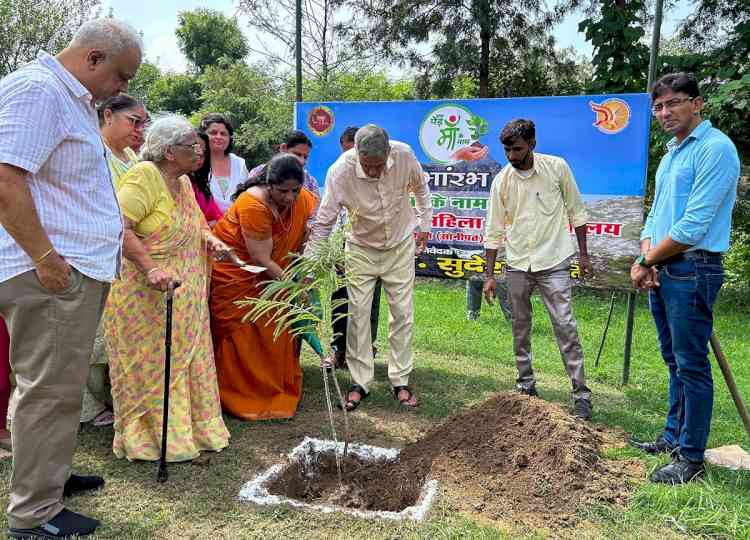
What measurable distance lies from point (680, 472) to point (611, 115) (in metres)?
2.89

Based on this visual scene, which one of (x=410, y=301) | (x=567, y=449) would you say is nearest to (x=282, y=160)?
(x=410, y=301)

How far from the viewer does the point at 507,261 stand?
444cm

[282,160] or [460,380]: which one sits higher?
[282,160]

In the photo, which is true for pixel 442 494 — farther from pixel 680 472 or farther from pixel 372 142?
pixel 372 142

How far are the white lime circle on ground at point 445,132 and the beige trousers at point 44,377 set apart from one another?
12.2ft

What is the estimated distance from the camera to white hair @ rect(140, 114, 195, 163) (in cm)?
324

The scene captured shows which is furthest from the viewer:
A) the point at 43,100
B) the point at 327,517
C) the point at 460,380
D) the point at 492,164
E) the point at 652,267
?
the point at 492,164

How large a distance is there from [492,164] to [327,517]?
11.7ft

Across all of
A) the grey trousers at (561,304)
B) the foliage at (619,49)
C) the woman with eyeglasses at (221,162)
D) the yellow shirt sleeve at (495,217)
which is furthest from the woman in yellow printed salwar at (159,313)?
the foliage at (619,49)

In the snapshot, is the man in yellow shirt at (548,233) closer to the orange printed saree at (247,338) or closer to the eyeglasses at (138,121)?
the orange printed saree at (247,338)

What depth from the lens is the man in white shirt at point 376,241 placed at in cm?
441

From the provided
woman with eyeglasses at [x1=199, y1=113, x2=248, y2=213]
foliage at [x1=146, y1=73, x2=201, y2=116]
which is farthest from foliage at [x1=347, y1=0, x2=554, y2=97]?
foliage at [x1=146, y1=73, x2=201, y2=116]

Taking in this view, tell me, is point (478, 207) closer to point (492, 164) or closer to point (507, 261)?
point (492, 164)

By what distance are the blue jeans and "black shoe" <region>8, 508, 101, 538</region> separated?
9.41ft
